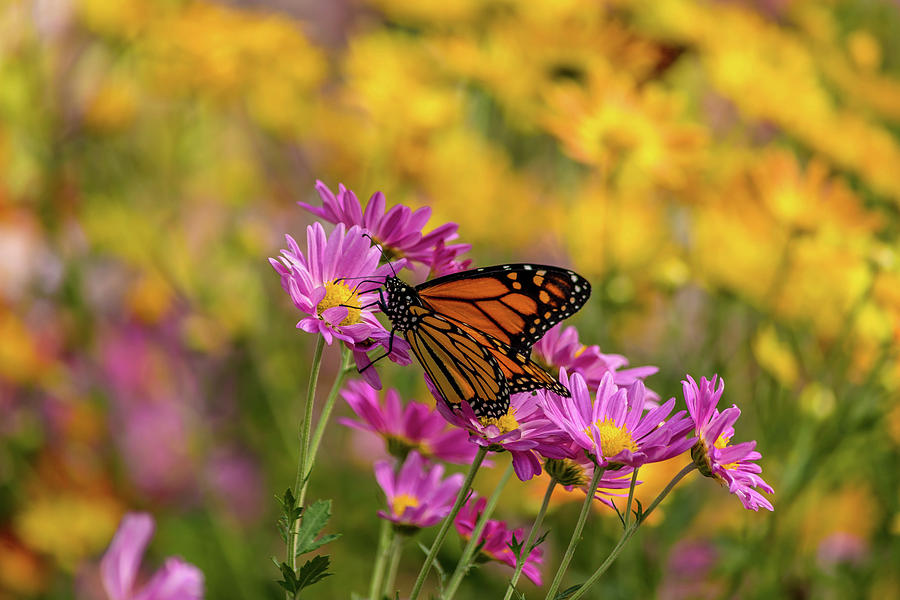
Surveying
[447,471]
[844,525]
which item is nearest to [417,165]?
[447,471]

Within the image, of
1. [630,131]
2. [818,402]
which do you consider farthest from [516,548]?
[630,131]

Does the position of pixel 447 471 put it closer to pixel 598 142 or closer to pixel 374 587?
pixel 598 142

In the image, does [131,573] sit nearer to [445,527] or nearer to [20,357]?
[445,527]

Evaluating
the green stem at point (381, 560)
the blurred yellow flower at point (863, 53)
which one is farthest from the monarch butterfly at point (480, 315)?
the blurred yellow flower at point (863, 53)

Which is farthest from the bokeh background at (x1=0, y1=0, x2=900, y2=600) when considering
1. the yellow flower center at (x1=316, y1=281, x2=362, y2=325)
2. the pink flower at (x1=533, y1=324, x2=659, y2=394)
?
the yellow flower center at (x1=316, y1=281, x2=362, y2=325)

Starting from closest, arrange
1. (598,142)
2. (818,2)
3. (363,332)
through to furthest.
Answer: (363,332) → (598,142) → (818,2)

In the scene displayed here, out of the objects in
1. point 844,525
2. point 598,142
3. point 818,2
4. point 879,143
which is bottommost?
point 844,525

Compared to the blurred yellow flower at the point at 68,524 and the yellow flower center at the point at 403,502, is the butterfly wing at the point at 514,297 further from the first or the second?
the blurred yellow flower at the point at 68,524
